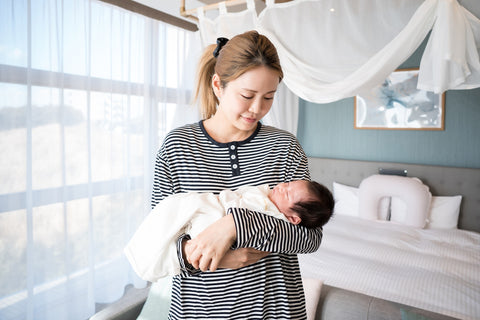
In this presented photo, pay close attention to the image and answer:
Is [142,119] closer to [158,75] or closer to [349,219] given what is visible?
[158,75]

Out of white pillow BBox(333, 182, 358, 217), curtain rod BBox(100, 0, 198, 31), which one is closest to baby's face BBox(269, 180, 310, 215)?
curtain rod BBox(100, 0, 198, 31)

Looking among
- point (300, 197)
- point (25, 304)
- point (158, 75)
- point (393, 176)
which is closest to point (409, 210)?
point (393, 176)

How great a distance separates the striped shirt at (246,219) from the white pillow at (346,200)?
267 centimetres

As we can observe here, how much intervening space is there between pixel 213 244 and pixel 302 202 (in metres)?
0.37

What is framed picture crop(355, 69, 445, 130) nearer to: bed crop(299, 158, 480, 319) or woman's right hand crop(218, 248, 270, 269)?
bed crop(299, 158, 480, 319)

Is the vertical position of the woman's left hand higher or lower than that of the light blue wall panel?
lower

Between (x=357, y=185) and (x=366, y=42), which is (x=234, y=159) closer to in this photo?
(x=366, y=42)

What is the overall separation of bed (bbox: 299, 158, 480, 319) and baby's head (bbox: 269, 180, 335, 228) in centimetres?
77

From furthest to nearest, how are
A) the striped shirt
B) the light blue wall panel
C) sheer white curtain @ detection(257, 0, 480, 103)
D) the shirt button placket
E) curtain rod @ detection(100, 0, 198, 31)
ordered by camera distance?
the light blue wall panel < curtain rod @ detection(100, 0, 198, 31) < sheer white curtain @ detection(257, 0, 480, 103) < the shirt button placket < the striped shirt

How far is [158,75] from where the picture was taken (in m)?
3.20

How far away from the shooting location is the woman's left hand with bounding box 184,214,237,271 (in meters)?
0.82

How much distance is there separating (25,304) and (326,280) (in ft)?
6.65

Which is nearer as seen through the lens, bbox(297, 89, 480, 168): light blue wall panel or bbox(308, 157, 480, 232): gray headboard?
bbox(308, 157, 480, 232): gray headboard

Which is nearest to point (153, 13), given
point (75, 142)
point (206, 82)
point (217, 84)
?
point (75, 142)
